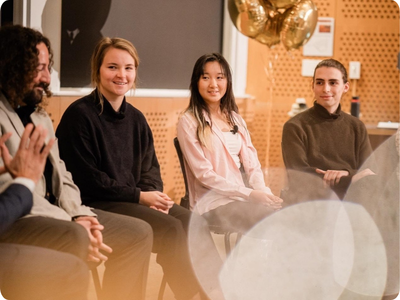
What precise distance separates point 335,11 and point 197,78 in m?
2.99

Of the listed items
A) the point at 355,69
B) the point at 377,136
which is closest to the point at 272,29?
the point at 355,69

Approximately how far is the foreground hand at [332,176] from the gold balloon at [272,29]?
2.22 metres

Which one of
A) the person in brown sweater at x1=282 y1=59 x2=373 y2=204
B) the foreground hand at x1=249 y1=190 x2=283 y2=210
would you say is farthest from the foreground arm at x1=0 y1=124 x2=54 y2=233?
the person in brown sweater at x1=282 y1=59 x2=373 y2=204

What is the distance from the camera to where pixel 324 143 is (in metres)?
3.31

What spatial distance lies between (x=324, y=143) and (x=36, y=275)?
1.82 meters

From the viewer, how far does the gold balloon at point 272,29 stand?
16.6 ft

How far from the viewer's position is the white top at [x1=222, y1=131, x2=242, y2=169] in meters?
3.25

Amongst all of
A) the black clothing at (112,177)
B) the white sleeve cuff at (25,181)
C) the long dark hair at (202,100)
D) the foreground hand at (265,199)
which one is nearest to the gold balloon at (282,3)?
the long dark hair at (202,100)

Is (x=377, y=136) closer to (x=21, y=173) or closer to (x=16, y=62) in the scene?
(x=16, y=62)

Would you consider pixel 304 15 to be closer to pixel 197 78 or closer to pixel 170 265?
pixel 197 78

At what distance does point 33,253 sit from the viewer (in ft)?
6.95

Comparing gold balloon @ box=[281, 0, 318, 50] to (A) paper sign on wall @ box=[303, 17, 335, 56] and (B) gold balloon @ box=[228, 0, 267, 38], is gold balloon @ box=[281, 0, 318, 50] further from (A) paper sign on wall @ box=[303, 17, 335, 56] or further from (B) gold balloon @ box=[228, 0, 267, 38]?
(A) paper sign on wall @ box=[303, 17, 335, 56]

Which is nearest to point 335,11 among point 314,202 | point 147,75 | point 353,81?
point 353,81

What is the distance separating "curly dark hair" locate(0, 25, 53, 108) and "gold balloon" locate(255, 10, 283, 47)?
10.1 feet
